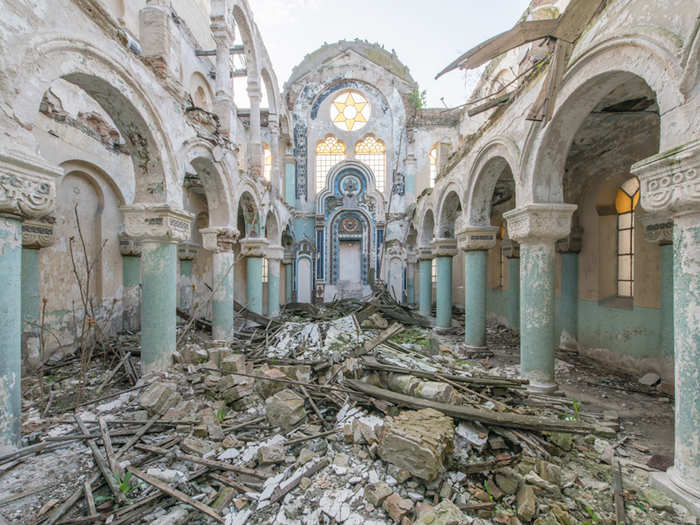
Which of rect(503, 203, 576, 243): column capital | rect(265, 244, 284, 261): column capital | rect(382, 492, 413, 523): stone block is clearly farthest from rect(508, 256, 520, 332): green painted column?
rect(382, 492, 413, 523): stone block

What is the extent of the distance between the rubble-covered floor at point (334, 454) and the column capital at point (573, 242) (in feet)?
11.9

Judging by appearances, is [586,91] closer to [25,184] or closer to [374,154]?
[25,184]

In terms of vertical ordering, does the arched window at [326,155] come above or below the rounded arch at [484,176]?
above

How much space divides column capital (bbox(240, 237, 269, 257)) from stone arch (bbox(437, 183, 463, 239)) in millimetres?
5753

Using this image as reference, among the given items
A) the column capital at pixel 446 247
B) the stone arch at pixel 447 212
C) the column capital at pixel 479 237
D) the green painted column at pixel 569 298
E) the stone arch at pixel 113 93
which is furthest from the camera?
the column capital at pixel 446 247

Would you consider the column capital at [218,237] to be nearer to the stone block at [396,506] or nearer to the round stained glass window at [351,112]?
the stone block at [396,506]

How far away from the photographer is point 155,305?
224 inches

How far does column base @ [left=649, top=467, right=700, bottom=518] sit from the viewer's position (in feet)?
8.79

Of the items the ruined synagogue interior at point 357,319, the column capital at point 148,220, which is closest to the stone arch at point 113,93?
the ruined synagogue interior at point 357,319

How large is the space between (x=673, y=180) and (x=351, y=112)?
59.5 feet

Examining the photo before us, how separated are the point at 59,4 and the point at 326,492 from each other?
588cm

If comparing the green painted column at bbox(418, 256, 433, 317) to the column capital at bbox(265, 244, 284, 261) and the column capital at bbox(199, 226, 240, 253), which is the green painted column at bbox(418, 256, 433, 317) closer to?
the column capital at bbox(265, 244, 284, 261)

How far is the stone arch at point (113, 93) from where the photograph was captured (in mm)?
3361

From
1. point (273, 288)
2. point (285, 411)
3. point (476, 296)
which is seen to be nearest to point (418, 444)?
point (285, 411)
